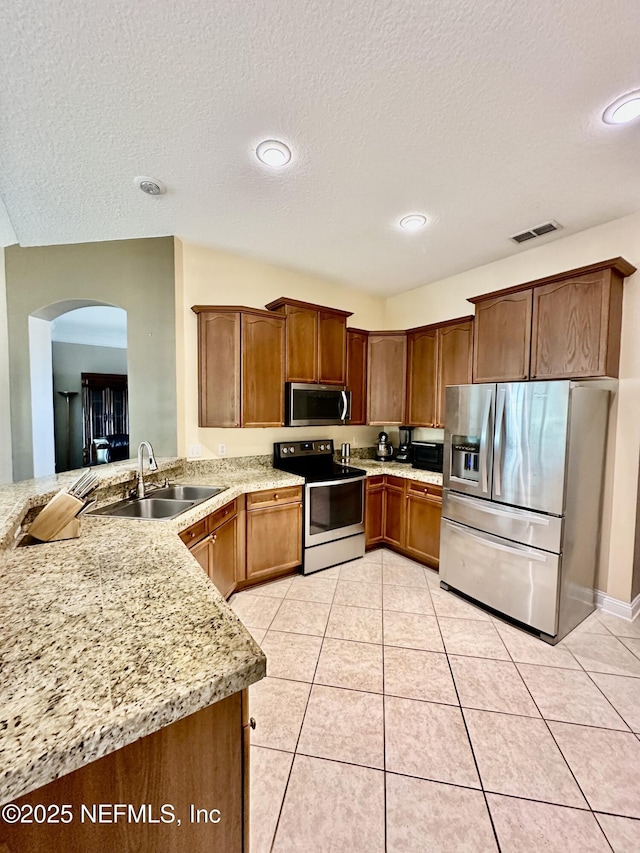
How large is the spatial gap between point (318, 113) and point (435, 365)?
2378mm

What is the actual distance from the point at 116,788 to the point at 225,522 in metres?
1.79

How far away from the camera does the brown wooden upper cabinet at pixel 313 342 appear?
3143 mm

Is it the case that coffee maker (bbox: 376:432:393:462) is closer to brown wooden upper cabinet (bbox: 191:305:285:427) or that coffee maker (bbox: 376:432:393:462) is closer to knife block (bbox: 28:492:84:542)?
brown wooden upper cabinet (bbox: 191:305:285:427)

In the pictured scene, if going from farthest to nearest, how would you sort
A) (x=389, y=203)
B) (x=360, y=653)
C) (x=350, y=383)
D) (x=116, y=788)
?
(x=350, y=383) < (x=389, y=203) < (x=360, y=653) < (x=116, y=788)

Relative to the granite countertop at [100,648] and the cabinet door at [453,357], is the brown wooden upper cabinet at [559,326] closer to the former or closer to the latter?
the cabinet door at [453,357]

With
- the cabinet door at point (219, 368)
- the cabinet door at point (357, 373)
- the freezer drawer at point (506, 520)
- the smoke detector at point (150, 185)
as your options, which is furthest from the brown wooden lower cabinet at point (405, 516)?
the smoke detector at point (150, 185)

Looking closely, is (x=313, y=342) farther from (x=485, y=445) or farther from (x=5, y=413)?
(x=5, y=413)

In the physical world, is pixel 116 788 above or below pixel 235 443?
below

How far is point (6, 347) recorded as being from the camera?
304 cm

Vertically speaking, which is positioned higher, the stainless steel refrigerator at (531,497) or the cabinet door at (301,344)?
the cabinet door at (301,344)

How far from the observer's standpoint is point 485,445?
8.14ft

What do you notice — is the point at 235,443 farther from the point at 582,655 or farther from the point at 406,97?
the point at 582,655

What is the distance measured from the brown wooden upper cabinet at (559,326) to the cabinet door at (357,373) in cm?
134

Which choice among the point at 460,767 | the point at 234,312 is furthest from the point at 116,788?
the point at 234,312
